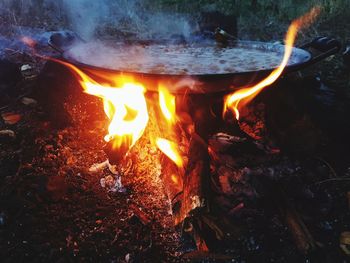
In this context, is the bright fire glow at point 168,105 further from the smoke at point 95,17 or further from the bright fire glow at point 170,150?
the smoke at point 95,17

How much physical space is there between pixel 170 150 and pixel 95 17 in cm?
516

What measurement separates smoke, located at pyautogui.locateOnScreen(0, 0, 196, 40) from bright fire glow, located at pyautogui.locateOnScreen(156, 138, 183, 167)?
4.03 metres

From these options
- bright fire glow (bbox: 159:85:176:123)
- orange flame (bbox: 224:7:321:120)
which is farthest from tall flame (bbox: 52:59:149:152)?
orange flame (bbox: 224:7:321:120)

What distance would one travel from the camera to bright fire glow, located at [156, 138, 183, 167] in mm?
2729

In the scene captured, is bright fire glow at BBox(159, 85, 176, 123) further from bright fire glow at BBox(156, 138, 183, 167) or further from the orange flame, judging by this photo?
the orange flame

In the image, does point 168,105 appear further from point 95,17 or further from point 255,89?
point 95,17

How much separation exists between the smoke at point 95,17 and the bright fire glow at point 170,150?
4.03 meters

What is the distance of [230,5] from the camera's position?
20.3 ft

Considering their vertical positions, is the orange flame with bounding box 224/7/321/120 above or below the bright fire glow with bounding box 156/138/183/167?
above

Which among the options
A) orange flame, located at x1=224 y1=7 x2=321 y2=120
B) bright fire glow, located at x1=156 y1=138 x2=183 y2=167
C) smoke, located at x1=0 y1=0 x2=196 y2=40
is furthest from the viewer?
smoke, located at x1=0 y1=0 x2=196 y2=40

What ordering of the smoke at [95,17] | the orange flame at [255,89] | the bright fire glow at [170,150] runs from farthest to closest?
1. the smoke at [95,17]
2. the bright fire glow at [170,150]
3. the orange flame at [255,89]

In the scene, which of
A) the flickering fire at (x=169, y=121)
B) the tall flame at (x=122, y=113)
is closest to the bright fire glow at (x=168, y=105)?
the flickering fire at (x=169, y=121)

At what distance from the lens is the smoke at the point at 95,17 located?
6.50 metres

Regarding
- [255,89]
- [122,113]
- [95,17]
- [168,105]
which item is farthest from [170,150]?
[95,17]
